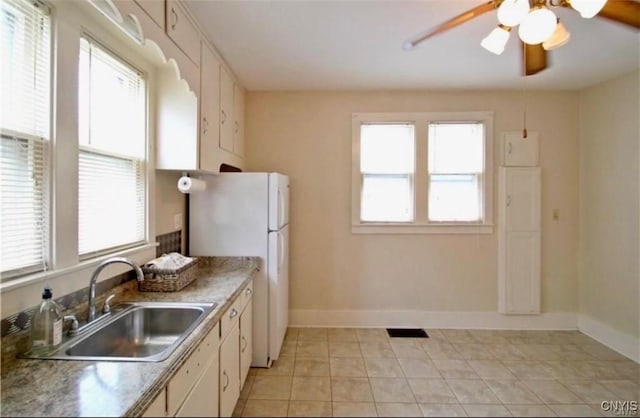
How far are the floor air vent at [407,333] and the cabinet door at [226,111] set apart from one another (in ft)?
7.73

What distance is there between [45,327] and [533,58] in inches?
105

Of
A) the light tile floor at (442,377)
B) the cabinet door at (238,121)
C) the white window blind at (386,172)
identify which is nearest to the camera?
the light tile floor at (442,377)

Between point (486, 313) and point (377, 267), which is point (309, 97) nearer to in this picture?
point (377, 267)

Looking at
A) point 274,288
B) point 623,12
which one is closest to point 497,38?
point 623,12

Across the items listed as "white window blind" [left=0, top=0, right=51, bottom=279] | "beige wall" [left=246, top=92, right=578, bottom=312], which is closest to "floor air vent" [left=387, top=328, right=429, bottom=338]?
"beige wall" [left=246, top=92, right=578, bottom=312]

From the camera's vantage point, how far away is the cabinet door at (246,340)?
2184 millimetres

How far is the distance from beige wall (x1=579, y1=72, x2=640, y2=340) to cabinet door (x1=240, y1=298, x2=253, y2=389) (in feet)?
10.6

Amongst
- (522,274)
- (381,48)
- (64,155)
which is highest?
(381,48)

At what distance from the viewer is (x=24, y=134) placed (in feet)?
4.36

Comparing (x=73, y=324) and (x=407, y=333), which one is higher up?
(x=73, y=324)

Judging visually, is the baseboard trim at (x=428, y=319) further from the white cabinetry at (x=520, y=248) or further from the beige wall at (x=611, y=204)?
the beige wall at (x=611, y=204)

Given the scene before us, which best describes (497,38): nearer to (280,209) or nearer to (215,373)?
(280,209)

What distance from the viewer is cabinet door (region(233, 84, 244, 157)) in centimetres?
312

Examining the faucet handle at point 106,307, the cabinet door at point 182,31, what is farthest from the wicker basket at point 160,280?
the cabinet door at point 182,31
